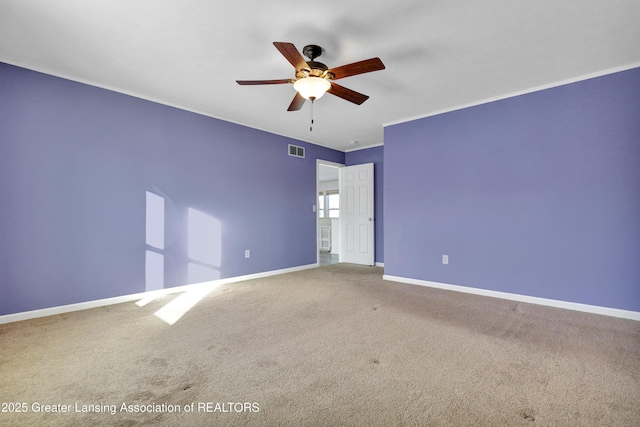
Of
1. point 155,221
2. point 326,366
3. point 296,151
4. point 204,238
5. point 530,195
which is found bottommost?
point 326,366

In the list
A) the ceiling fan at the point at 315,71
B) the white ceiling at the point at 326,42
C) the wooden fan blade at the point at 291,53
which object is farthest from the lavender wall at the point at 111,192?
the wooden fan blade at the point at 291,53

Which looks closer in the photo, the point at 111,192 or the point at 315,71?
the point at 315,71

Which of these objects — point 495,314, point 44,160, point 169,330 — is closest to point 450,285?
point 495,314

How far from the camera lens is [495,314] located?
311cm

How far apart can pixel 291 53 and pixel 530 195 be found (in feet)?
10.7

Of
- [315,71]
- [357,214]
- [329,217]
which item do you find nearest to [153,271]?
[315,71]

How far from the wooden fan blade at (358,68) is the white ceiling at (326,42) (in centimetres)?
36

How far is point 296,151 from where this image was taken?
570 centimetres

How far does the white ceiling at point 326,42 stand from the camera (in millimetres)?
2160

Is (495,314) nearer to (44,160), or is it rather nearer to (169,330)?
(169,330)

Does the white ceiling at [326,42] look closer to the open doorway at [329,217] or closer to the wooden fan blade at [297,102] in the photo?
the wooden fan blade at [297,102]

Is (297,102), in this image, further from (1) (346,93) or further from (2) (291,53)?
(2) (291,53)

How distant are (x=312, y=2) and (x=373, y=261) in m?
4.86

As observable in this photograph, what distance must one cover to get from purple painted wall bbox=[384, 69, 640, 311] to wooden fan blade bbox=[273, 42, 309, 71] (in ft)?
9.15
